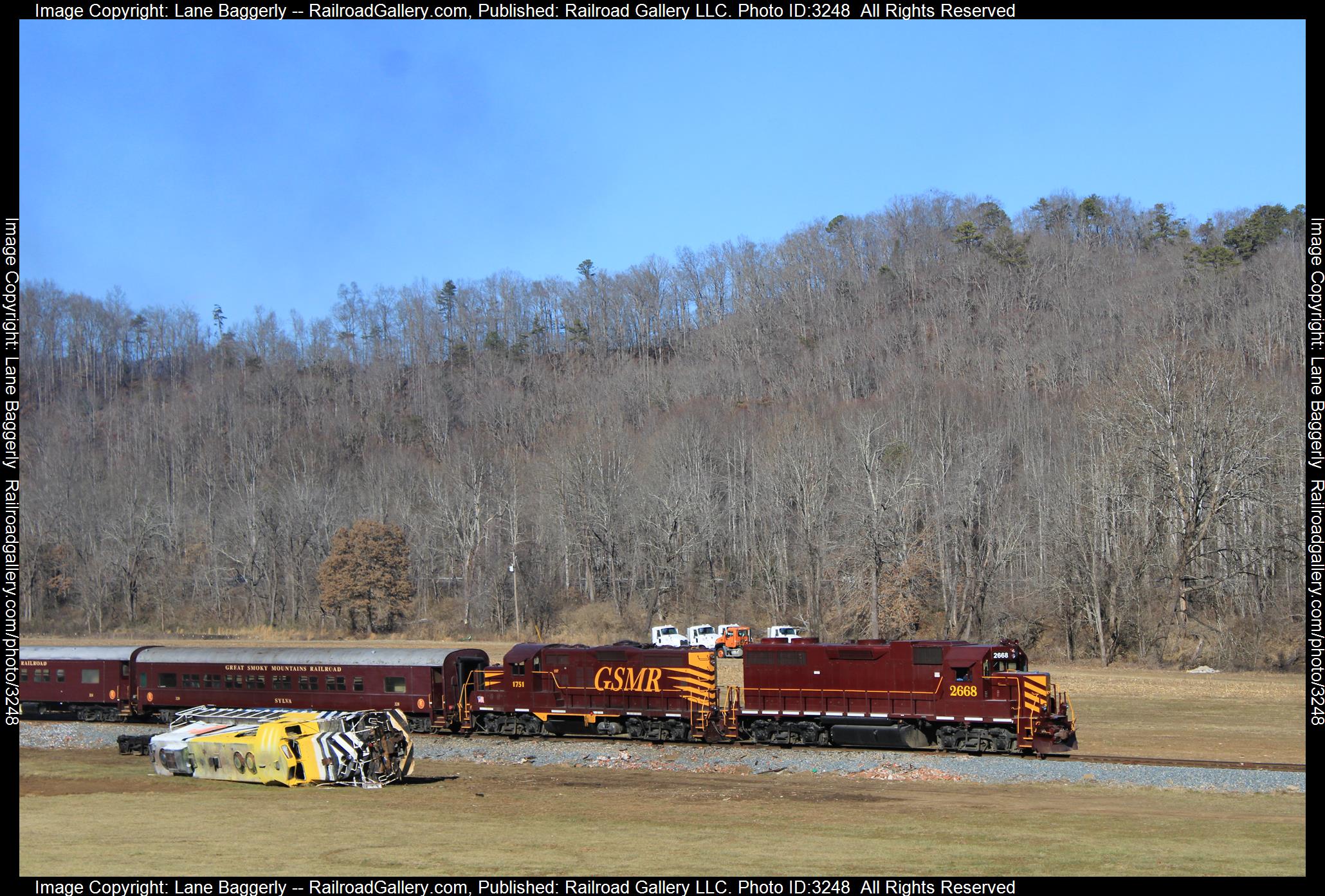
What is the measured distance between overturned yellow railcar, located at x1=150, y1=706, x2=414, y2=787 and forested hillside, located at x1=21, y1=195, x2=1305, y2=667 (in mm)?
42779

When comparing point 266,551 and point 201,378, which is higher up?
point 201,378

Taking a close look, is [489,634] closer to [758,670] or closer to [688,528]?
[688,528]

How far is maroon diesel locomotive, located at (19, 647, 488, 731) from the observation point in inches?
1495

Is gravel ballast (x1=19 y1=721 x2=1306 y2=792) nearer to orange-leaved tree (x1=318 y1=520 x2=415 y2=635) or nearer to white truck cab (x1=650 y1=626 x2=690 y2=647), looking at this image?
white truck cab (x1=650 y1=626 x2=690 y2=647)

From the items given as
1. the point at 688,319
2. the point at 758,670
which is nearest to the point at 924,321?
the point at 688,319

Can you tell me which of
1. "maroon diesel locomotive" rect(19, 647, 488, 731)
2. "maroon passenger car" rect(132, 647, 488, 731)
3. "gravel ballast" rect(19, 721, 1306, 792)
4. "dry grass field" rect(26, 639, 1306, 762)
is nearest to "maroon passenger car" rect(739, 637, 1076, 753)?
"gravel ballast" rect(19, 721, 1306, 792)

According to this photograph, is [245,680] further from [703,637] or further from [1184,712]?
[1184,712]

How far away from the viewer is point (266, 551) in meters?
93.8

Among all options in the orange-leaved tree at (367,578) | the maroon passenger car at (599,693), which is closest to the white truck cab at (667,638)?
the maroon passenger car at (599,693)

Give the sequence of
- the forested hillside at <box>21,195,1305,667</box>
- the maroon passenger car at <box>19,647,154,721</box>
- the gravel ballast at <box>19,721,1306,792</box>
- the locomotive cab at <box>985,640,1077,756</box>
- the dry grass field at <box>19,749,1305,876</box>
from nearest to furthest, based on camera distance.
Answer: the dry grass field at <box>19,749,1305,876</box>
the gravel ballast at <box>19,721,1306,792</box>
the locomotive cab at <box>985,640,1077,756</box>
the maroon passenger car at <box>19,647,154,721</box>
the forested hillside at <box>21,195,1305,667</box>

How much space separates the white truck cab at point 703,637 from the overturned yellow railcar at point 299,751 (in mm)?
33201

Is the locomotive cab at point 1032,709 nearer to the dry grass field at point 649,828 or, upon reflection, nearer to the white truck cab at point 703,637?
the dry grass field at point 649,828

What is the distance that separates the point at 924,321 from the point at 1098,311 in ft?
75.7

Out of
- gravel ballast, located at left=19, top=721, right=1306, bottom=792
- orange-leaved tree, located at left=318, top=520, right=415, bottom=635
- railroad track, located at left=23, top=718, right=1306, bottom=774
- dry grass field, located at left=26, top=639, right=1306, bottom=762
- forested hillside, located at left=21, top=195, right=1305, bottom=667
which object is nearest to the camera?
gravel ballast, located at left=19, top=721, right=1306, bottom=792
